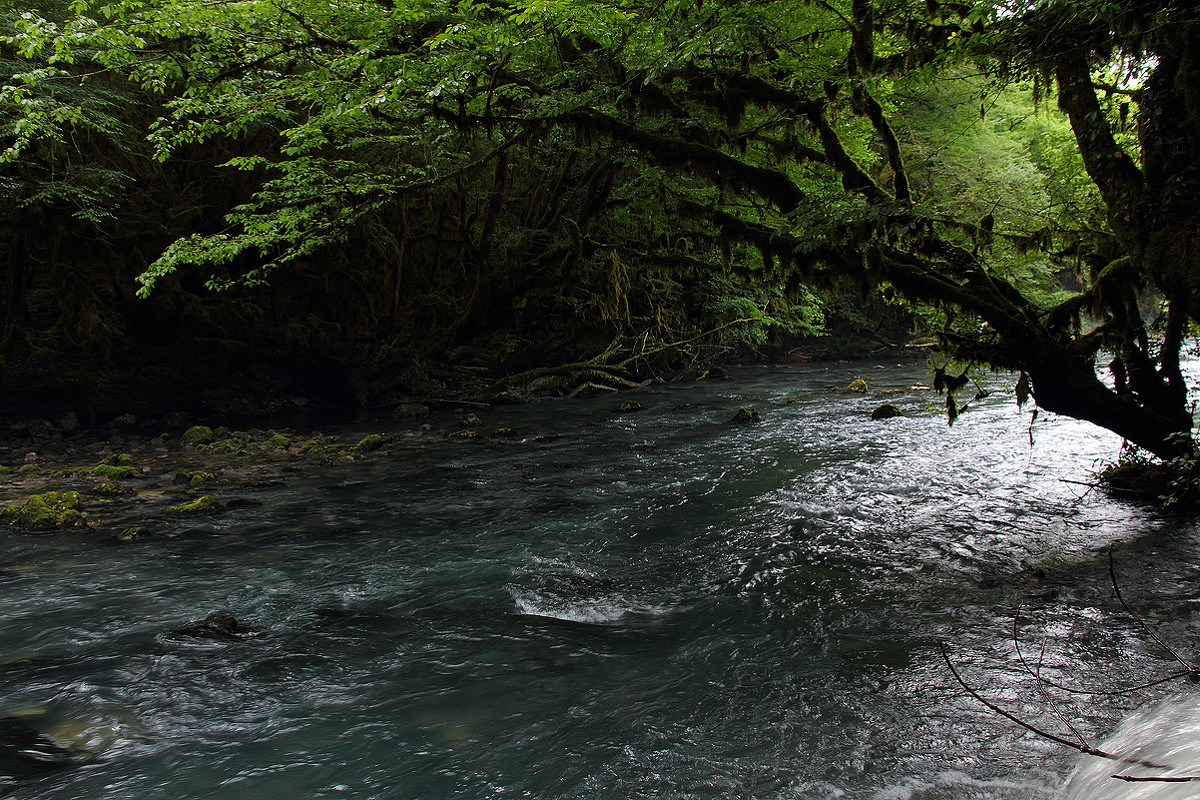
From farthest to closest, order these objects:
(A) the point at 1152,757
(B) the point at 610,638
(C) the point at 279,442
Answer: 1. (C) the point at 279,442
2. (B) the point at 610,638
3. (A) the point at 1152,757

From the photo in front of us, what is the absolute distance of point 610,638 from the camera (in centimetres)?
440

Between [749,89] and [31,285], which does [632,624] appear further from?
[31,285]

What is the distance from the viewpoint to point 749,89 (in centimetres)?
735

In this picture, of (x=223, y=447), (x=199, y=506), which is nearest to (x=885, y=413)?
(x=199, y=506)

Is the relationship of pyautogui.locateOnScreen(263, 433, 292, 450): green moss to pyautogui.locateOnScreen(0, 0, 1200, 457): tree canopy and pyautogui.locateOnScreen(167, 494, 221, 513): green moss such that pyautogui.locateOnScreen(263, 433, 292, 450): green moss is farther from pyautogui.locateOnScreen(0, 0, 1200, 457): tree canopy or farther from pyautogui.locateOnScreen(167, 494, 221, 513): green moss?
pyautogui.locateOnScreen(167, 494, 221, 513): green moss

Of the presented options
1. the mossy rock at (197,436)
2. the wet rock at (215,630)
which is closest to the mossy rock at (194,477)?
the mossy rock at (197,436)

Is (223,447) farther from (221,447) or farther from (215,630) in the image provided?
(215,630)

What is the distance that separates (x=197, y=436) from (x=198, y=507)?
16.5 feet

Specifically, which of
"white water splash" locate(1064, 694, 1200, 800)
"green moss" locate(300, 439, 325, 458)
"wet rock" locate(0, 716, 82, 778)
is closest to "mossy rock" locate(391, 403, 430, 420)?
"green moss" locate(300, 439, 325, 458)

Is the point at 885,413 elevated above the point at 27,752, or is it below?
above

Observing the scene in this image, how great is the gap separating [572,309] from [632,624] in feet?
39.5

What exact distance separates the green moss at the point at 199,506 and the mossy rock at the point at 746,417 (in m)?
8.54

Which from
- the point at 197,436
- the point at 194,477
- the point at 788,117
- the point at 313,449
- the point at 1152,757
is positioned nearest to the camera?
the point at 1152,757

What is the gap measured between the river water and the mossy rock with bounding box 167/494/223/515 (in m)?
0.54
